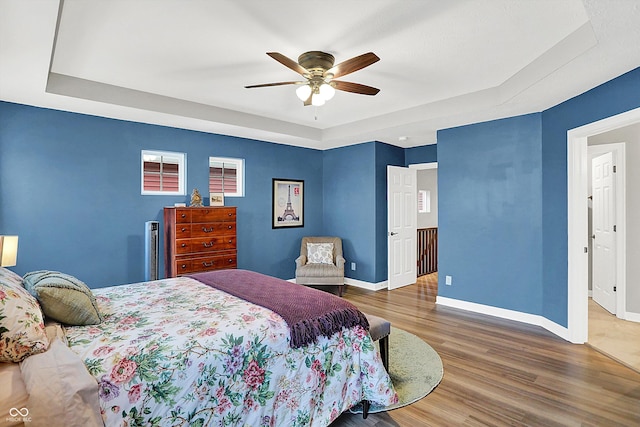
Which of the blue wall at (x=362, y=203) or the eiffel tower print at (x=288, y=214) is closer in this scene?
the blue wall at (x=362, y=203)

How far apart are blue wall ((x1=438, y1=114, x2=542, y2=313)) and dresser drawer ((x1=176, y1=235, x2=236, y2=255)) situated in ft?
9.64

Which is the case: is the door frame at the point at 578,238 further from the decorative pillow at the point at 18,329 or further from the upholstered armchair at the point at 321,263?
the decorative pillow at the point at 18,329

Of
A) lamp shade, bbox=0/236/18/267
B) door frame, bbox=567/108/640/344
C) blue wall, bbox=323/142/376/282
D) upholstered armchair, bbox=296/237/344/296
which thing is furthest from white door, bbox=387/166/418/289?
lamp shade, bbox=0/236/18/267

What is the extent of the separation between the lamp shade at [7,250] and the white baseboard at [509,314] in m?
4.67

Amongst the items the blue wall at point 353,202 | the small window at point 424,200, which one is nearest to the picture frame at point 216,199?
the blue wall at point 353,202

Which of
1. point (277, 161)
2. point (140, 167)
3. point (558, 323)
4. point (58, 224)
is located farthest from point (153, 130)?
point (558, 323)

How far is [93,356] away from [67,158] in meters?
3.20

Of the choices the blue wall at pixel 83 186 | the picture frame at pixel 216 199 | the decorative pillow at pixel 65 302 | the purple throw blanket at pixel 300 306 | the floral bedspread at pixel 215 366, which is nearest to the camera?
the floral bedspread at pixel 215 366

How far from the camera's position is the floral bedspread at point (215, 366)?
142 centimetres

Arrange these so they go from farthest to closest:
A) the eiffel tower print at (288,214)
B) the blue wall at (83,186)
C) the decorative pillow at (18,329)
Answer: the eiffel tower print at (288,214) < the blue wall at (83,186) < the decorative pillow at (18,329)

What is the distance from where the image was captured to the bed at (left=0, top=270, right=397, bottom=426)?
1407 millimetres

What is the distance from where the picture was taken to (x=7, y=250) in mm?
2574

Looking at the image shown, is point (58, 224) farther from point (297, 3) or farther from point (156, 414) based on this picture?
point (297, 3)

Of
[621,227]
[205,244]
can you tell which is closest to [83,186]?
[205,244]
